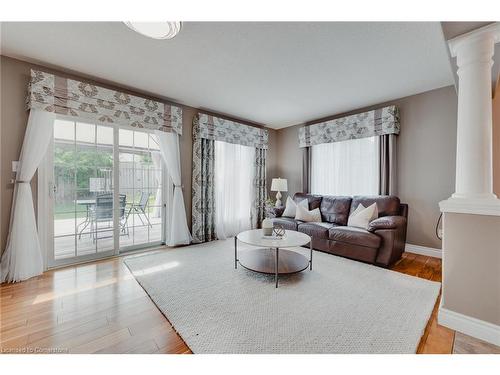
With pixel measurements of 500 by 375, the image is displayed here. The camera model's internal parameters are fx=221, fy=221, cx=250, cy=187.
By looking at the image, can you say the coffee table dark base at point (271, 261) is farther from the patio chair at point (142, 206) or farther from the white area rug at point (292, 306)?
the patio chair at point (142, 206)

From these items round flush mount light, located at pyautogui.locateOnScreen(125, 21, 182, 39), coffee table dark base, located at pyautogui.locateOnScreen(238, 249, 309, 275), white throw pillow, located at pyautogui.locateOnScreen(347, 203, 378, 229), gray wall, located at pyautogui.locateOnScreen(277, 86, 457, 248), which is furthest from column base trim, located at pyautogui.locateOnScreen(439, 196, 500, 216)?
round flush mount light, located at pyautogui.locateOnScreen(125, 21, 182, 39)

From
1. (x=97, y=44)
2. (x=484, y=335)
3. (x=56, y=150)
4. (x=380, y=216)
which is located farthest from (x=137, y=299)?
(x=380, y=216)

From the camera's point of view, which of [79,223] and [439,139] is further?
[439,139]

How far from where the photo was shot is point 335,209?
3.92 metres

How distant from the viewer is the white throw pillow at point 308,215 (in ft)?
13.1

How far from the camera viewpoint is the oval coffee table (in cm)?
245

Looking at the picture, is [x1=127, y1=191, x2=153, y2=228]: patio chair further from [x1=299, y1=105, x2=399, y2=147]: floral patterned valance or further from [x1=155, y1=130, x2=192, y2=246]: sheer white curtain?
[x1=299, y1=105, x2=399, y2=147]: floral patterned valance

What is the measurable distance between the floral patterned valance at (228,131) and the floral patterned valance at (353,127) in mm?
934

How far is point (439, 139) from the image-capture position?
328 centimetres

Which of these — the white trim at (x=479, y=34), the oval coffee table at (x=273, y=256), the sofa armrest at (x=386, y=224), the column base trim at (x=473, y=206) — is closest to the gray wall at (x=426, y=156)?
the sofa armrest at (x=386, y=224)

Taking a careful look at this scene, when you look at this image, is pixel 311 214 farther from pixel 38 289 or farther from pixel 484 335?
pixel 38 289

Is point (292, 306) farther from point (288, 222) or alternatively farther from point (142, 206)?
point (142, 206)

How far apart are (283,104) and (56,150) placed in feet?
11.2

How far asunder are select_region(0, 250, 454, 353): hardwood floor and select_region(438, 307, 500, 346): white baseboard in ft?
0.26
